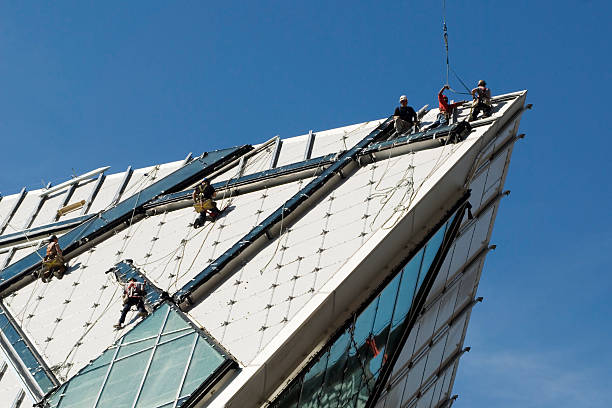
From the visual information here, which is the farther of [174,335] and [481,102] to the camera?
[481,102]

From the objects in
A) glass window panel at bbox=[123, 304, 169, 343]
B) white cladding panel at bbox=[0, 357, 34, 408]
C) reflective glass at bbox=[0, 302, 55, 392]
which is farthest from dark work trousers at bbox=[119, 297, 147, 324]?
white cladding panel at bbox=[0, 357, 34, 408]

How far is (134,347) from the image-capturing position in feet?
102

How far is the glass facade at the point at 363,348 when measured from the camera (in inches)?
Result: 1164

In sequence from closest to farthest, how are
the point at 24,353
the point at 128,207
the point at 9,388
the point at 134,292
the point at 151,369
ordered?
the point at 151,369 → the point at 134,292 → the point at 9,388 → the point at 24,353 → the point at 128,207

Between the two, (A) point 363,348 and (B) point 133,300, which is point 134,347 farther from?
(A) point 363,348

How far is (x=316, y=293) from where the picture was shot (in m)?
29.7

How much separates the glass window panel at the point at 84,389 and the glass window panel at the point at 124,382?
0.37 meters

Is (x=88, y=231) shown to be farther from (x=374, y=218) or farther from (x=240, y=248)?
(x=374, y=218)

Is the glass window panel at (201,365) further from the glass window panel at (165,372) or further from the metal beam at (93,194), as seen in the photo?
the metal beam at (93,194)

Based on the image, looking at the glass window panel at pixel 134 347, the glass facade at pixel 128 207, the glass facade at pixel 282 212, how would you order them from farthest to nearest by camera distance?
the glass facade at pixel 128 207, the glass facade at pixel 282 212, the glass window panel at pixel 134 347

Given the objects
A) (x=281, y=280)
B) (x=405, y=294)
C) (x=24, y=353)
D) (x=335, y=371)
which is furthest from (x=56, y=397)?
(x=405, y=294)

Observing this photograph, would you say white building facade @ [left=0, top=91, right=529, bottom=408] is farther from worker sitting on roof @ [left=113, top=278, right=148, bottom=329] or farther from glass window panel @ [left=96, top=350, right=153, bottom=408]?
worker sitting on roof @ [left=113, top=278, right=148, bottom=329]

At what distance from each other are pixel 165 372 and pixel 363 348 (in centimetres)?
618

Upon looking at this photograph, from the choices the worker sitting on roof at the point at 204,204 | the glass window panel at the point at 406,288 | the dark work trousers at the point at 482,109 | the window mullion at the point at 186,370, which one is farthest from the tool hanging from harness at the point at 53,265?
the dark work trousers at the point at 482,109
